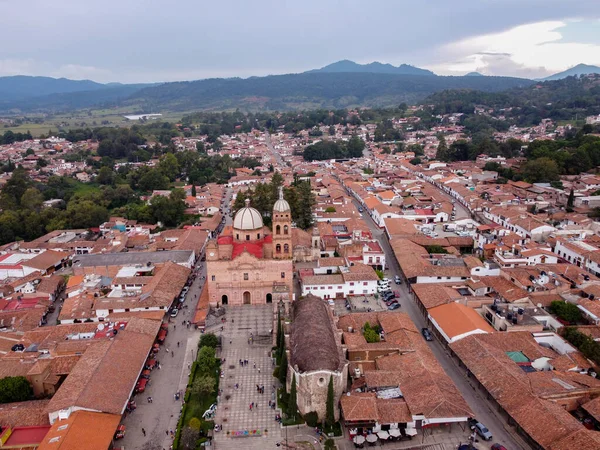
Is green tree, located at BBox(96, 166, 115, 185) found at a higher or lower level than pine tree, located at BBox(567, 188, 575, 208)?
lower

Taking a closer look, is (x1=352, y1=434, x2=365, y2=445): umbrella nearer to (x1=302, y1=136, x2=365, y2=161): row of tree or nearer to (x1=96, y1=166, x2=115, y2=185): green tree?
(x1=96, y1=166, x2=115, y2=185): green tree

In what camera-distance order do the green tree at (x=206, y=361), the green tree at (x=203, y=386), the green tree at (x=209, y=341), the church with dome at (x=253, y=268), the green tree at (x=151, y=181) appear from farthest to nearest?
→ the green tree at (x=151, y=181) → the church with dome at (x=253, y=268) → the green tree at (x=209, y=341) → the green tree at (x=206, y=361) → the green tree at (x=203, y=386)

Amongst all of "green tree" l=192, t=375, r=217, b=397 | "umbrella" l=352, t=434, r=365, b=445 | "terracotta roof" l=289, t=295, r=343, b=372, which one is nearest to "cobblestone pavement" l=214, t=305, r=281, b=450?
"green tree" l=192, t=375, r=217, b=397

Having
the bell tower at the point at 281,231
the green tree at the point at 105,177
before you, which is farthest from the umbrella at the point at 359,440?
the green tree at the point at 105,177

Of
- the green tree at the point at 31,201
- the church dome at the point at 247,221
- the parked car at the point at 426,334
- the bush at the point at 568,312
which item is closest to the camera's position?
the bush at the point at 568,312

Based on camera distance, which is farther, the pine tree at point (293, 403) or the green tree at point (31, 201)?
the green tree at point (31, 201)

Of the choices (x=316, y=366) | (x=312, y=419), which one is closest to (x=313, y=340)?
(x=316, y=366)

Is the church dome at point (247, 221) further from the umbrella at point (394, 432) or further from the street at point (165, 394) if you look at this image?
the umbrella at point (394, 432)
